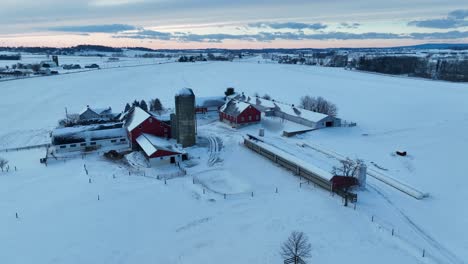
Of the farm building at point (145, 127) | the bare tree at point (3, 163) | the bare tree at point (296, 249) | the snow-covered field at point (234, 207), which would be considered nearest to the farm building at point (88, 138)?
the farm building at point (145, 127)

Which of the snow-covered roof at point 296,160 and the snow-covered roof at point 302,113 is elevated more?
the snow-covered roof at point 302,113

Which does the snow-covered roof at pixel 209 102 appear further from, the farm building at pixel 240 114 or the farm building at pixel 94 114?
the farm building at pixel 94 114

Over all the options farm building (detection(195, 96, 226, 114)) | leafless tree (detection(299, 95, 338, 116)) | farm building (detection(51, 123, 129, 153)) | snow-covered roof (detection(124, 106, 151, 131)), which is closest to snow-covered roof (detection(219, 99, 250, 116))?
farm building (detection(195, 96, 226, 114))

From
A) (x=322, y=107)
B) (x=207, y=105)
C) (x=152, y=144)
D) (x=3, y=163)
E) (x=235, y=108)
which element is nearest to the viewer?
(x=3, y=163)

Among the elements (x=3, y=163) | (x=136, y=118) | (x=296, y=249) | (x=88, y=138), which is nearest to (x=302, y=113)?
(x=136, y=118)

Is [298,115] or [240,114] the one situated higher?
[240,114]

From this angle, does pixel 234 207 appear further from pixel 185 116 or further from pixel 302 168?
pixel 185 116

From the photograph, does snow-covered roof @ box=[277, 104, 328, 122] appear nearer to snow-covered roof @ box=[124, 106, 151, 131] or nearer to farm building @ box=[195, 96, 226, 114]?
farm building @ box=[195, 96, 226, 114]
